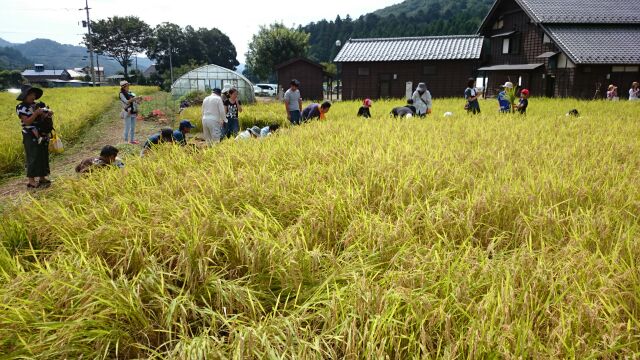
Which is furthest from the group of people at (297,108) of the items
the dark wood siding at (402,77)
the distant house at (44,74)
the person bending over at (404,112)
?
the distant house at (44,74)

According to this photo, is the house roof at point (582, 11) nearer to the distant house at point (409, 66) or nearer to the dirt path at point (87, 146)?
the distant house at point (409, 66)

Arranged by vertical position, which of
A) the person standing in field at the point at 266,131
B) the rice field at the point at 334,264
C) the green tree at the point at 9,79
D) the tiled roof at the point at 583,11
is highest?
the green tree at the point at 9,79

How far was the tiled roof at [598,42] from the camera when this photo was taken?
18391mm

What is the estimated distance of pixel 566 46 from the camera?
19000 millimetres

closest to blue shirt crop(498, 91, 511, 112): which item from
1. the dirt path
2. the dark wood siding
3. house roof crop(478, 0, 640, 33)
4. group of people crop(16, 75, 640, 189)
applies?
group of people crop(16, 75, 640, 189)

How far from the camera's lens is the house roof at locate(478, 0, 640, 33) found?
20984 mm

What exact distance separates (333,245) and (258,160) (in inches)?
81.2

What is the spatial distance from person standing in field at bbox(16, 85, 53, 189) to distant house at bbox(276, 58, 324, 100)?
74.3 feet

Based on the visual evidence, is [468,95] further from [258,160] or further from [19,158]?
[19,158]

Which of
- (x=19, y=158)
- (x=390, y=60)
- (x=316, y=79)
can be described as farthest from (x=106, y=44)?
(x=19, y=158)

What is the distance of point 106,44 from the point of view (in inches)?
2314

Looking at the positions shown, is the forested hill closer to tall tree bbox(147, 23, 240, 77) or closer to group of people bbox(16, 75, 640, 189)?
tall tree bbox(147, 23, 240, 77)

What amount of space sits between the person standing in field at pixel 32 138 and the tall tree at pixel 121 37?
57.4m

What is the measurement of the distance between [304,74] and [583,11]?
16.7 m
